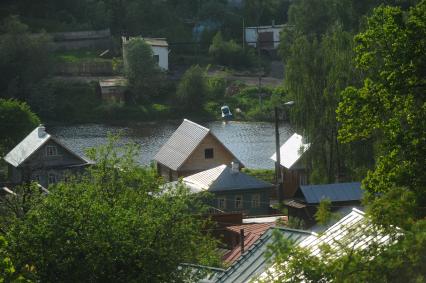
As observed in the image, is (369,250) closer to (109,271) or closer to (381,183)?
(381,183)

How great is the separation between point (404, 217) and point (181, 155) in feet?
77.1

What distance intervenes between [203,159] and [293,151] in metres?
2.57

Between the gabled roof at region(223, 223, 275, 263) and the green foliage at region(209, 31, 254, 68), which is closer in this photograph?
the gabled roof at region(223, 223, 275, 263)

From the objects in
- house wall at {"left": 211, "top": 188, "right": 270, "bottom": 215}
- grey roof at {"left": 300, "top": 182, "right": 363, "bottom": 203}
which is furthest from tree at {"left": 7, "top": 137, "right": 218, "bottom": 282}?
house wall at {"left": 211, "top": 188, "right": 270, "bottom": 215}

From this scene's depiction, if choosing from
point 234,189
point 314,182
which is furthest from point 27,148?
point 314,182

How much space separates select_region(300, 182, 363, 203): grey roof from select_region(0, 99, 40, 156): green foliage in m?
14.5

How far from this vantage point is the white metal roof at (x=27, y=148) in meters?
30.1

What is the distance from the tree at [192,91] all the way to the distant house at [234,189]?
67.2 ft

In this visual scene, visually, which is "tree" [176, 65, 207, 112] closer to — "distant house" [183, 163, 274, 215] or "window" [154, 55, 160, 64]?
"window" [154, 55, 160, 64]

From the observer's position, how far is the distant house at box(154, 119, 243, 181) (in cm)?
3048

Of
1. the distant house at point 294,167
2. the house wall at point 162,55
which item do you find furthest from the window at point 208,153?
the house wall at point 162,55

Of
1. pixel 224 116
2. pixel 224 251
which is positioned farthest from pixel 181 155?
pixel 224 116

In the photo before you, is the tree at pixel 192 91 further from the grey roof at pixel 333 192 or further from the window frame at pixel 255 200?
the grey roof at pixel 333 192

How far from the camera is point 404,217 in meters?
7.29
